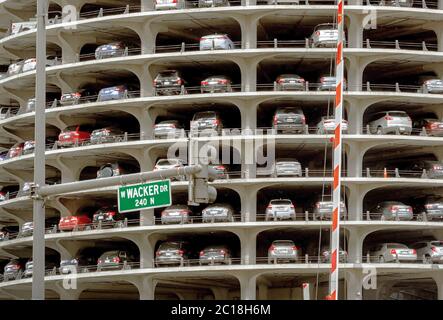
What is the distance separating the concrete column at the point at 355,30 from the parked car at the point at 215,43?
7.02 m

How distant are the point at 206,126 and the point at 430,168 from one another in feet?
42.5

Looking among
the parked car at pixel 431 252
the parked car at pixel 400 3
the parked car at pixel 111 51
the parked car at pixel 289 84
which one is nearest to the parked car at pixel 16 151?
the parked car at pixel 111 51

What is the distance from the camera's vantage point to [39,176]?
29.1 m

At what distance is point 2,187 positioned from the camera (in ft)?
227

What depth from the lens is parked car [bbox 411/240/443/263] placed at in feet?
180

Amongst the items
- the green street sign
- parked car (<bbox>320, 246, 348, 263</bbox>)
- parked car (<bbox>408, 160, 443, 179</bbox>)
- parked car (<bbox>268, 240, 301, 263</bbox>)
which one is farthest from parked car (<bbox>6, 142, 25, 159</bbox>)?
the green street sign

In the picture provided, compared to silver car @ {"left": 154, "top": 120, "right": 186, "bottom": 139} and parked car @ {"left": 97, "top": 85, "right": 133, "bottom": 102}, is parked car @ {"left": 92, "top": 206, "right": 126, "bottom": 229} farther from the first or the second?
parked car @ {"left": 97, "top": 85, "right": 133, "bottom": 102}

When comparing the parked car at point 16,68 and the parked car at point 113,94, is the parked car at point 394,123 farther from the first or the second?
the parked car at point 16,68

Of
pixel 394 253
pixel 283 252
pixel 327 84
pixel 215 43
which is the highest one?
pixel 215 43

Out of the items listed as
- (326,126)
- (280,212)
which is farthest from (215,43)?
(280,212)

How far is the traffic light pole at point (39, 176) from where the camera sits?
28312mm

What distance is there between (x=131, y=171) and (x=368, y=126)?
50.1ft

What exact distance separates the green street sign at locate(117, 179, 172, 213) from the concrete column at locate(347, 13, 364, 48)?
31080mm

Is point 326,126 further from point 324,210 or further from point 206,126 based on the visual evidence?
point 206,126
